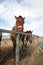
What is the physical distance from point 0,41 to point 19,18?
1.32 metres

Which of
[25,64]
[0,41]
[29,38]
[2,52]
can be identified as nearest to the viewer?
[25,64]

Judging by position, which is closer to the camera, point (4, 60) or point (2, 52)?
point (4, 60)

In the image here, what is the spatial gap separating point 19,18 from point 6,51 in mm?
1677

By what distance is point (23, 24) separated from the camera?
8156 mm

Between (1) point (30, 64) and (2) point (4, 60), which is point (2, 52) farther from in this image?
(1) point (30, 64)

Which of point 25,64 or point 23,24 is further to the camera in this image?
point 23,24

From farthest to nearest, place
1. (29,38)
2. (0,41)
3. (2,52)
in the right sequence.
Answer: (29,38), (0,41), (2,52)

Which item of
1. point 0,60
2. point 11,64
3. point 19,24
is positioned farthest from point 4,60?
point 19,24

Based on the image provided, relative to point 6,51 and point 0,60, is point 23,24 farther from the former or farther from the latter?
point 0,60

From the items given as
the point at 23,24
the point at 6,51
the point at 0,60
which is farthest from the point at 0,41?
the point at 0,60

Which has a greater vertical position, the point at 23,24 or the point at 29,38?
the point at 23,24

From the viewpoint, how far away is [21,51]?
24.8 ft

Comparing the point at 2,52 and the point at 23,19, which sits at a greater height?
the point at 23,19

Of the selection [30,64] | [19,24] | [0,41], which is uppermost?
[19,24]
